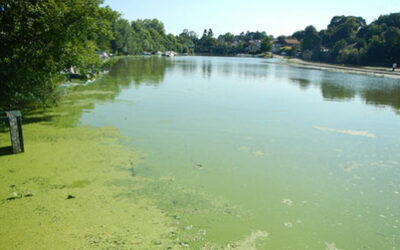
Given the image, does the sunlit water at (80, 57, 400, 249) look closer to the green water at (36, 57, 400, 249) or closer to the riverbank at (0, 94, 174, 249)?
the green water at (36, 57, 400, 249)

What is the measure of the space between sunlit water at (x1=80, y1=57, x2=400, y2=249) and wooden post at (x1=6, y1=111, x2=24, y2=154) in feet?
7.77

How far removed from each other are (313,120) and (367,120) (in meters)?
2.34

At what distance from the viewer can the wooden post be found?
19.3 feet

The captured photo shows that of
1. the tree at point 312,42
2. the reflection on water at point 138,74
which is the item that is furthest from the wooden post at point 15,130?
the tree at point 312,42

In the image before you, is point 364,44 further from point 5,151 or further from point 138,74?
point 5,151

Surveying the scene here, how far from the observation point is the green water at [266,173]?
3.95 meters

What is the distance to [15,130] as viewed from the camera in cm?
600

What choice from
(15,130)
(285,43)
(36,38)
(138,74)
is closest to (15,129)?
(15,130)

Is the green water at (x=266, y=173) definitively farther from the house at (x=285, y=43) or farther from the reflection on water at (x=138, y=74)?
the house at (x=285, y=43)

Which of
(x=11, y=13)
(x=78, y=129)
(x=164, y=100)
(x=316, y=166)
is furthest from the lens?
(x=164, y=100)

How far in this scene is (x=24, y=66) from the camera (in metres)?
7.61

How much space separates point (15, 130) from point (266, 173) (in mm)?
5219

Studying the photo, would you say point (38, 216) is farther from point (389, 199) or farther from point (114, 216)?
point (389, 199)

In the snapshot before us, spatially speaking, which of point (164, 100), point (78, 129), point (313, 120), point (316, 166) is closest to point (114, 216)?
point (316, 166)
